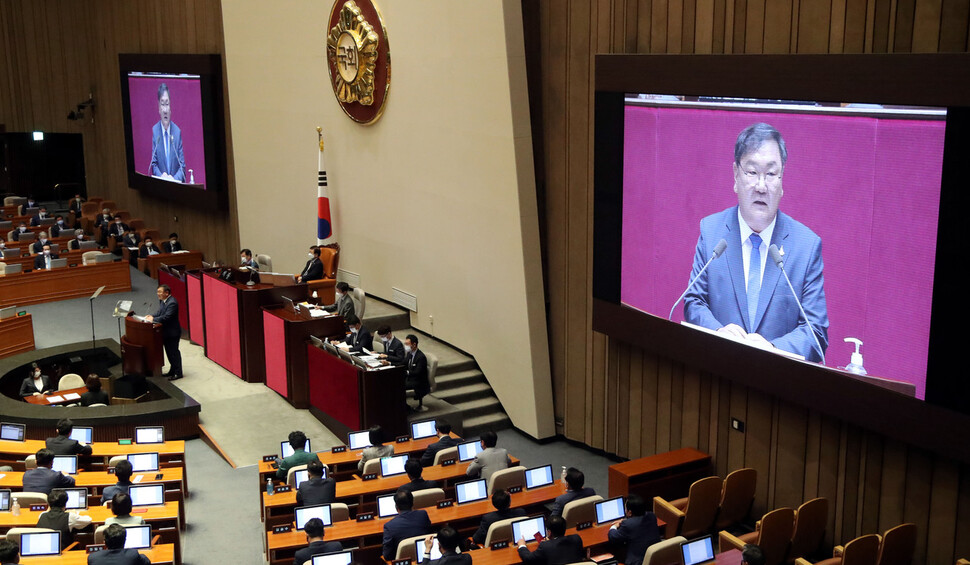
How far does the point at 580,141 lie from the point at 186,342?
7263 mm

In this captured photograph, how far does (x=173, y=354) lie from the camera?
1292 centimetres

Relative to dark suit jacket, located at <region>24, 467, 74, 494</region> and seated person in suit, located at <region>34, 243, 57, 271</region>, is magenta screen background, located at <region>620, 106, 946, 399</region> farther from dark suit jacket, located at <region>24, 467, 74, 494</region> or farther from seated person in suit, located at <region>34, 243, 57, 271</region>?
seated person in suit, located at <region>34, 243, 57, 271</region>

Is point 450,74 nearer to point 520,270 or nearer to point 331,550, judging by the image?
point 520,270

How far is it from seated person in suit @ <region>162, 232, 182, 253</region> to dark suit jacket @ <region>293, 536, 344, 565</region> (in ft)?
42.6

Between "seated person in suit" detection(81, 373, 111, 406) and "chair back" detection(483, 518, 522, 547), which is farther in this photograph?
"seated person in suit" detection(81, 373, 111, 406)

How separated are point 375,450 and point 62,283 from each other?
33.5ft

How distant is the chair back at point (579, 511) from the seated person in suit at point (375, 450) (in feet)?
6.88

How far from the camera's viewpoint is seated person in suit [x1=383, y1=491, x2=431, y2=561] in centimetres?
736

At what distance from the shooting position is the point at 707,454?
9.52m

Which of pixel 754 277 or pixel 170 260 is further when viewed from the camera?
pixel 170 260

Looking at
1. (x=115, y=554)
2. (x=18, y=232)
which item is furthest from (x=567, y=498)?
(x=18, y=232)

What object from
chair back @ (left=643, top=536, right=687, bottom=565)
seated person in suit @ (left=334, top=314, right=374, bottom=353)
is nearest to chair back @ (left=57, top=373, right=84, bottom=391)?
seated person in suit @ (left=334, top=314, right=374, bottom=353)

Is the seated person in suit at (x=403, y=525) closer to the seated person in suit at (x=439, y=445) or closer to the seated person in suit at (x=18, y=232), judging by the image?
the seated person in suit at (x=439, y=445)

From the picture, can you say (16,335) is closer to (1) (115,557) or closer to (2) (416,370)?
(2) (416,370)
